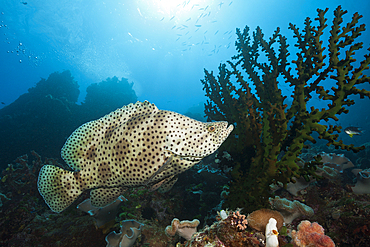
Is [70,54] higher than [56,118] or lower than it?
higher

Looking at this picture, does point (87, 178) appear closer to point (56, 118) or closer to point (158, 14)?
point (56, 118)

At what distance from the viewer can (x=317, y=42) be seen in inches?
111

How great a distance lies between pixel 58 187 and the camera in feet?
9.76

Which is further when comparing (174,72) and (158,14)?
(174,72)

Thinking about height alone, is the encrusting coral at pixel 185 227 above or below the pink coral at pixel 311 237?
below

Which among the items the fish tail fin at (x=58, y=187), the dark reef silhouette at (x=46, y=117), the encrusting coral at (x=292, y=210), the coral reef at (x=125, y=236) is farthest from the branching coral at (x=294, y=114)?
the dark reef silhouette at (x=46, y=117)

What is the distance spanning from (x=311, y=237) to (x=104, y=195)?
3.54 meters

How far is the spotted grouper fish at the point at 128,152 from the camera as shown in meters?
2.70

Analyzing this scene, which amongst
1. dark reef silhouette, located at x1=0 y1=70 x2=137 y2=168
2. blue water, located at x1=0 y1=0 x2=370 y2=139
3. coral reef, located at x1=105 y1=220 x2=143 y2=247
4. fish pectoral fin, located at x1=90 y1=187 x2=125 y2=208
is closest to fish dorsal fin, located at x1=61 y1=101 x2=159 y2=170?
fish pectoral fin, located at x1=90 y1=187 x2=125 y2=208

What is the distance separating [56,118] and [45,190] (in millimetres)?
14615

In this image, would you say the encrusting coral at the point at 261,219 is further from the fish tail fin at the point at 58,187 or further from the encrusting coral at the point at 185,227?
the fish tail fin at the point at 58,187

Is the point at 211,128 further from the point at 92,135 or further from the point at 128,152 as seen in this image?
the point at 92,135

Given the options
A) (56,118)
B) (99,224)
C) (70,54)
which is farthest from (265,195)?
(70,54)

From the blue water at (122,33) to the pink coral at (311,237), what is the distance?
39927 mm
